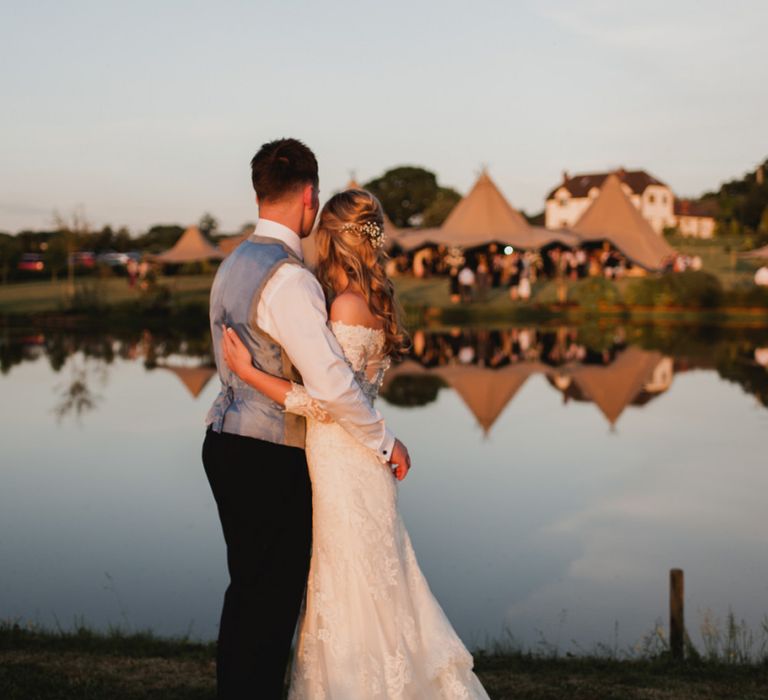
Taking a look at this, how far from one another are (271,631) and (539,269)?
37.0 m

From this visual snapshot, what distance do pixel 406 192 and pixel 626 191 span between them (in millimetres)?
17333

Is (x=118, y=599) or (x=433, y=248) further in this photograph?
(x=433, y=248)

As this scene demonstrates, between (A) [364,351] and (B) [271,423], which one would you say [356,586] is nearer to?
(B) [271,423]

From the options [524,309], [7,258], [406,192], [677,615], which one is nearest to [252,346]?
[677,615]

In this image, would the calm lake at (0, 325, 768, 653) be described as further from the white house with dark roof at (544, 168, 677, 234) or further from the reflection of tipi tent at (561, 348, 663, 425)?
the white house with dark roof at (544, 168, 677, 234)

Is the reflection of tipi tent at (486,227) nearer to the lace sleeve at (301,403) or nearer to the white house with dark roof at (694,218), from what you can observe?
the lace sleeve at (301,403)

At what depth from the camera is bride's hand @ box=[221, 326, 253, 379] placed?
273 centimetres

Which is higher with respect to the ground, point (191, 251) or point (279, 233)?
A: point (279, 233)

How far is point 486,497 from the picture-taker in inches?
334

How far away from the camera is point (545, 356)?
19812 millimetres

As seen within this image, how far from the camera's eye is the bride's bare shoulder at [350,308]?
2.84 m

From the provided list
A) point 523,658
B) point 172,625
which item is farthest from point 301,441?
point 172,625

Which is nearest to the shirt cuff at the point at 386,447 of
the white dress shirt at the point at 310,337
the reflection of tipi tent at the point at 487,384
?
the white dress shirt at the point at 310,337

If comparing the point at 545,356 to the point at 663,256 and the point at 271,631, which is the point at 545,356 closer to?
the point at 271,631
